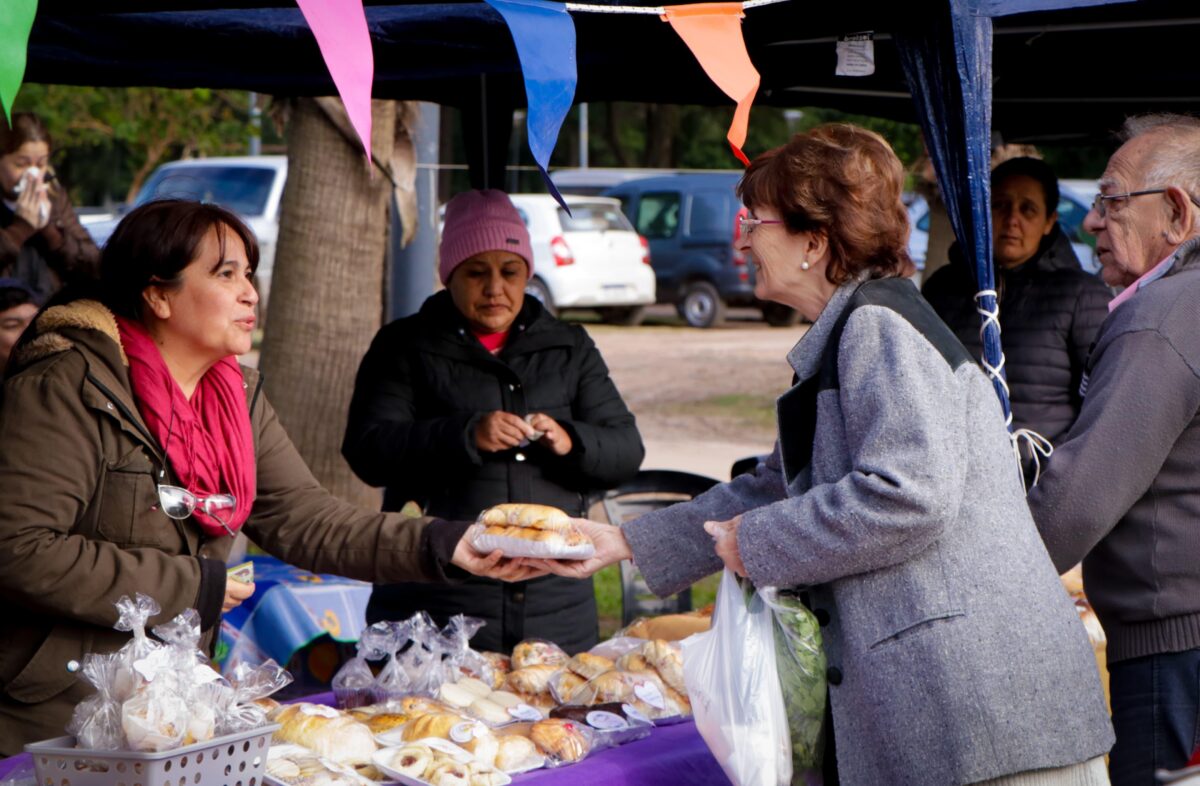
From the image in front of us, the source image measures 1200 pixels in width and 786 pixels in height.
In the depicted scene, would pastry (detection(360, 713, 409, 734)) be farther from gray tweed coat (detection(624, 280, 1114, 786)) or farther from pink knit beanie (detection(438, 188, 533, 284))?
pink knit beanie (detection(438, 188, 533, 284))

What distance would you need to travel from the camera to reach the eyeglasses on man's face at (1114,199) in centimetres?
287

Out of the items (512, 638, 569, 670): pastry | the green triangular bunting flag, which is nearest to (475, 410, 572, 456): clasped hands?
(512, 638, 569, 670): pastry

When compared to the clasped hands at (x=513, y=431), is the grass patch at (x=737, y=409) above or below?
below

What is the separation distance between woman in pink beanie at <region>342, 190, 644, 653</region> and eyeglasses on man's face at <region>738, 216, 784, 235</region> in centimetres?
128


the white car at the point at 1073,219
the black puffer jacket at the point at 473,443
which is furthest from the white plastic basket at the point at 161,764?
the white car at the point at 1073,219

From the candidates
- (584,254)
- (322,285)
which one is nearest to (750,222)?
(322,285)

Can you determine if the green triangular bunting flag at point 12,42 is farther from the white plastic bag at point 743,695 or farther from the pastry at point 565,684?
the pastry at point 565,684

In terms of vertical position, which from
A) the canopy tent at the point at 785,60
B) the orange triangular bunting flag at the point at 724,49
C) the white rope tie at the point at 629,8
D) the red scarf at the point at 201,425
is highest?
the canopy tent at the point at 785,60

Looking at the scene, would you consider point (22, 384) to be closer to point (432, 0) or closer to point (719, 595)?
point (719, 595)

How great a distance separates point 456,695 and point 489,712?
0.10 meters

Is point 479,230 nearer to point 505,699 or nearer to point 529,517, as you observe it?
point 529,517

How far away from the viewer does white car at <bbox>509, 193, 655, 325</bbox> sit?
18219mm

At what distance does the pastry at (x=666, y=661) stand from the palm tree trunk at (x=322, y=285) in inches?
133

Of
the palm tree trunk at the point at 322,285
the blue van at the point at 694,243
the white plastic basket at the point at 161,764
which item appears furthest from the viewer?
the blue van at the point at 694,243
